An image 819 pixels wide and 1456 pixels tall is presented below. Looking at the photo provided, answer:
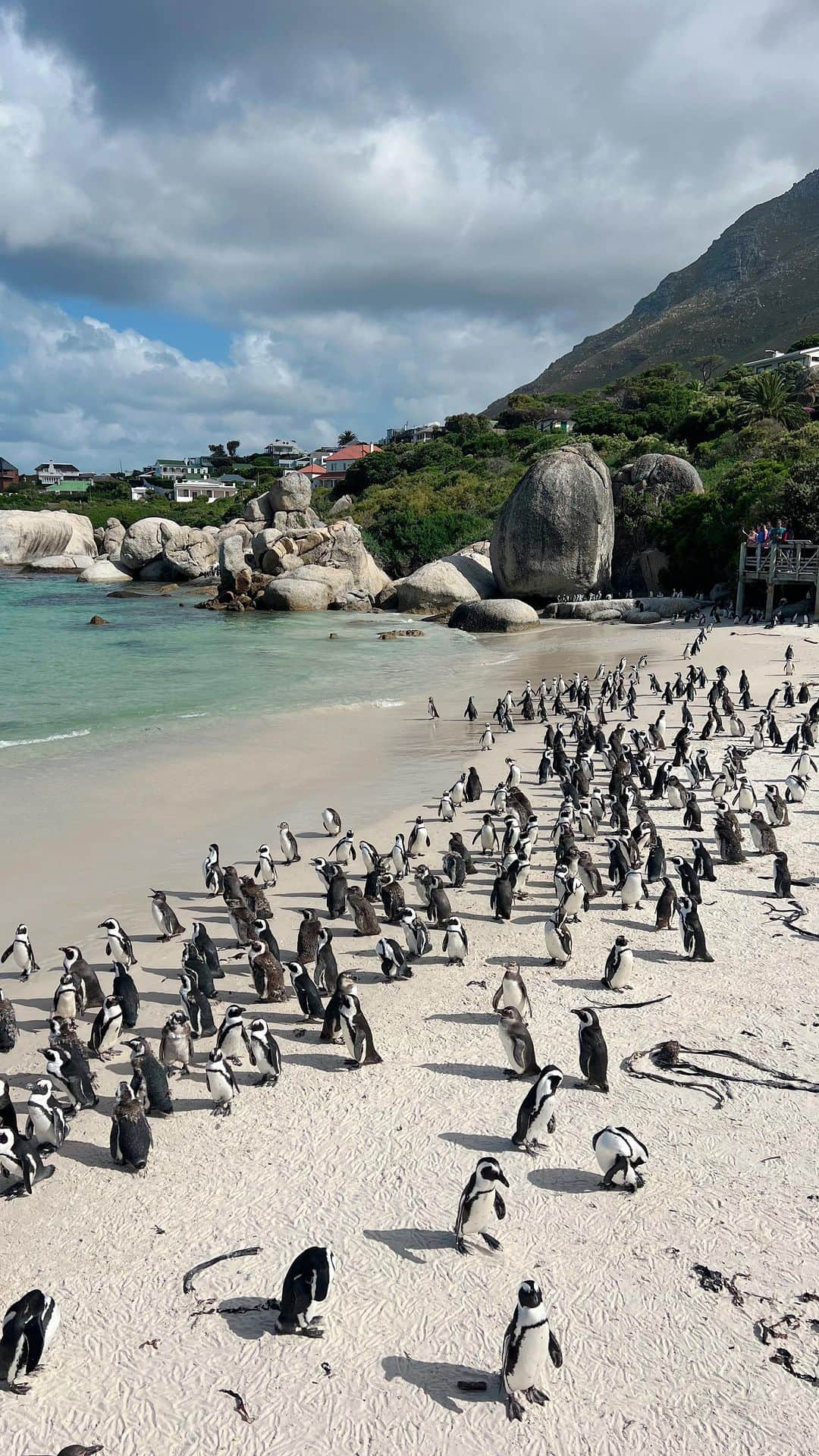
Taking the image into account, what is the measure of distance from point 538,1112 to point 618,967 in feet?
7.35

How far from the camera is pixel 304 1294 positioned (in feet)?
15.6

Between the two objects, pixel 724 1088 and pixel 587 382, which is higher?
pixel 587 382

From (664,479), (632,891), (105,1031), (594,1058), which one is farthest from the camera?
(664,479)

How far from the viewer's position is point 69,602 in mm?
50219

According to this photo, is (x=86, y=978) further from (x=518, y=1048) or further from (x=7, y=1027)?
(x=518, y=1048)

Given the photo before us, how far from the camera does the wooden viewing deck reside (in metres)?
30.0

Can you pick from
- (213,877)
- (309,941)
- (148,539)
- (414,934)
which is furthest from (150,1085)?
(148,539)

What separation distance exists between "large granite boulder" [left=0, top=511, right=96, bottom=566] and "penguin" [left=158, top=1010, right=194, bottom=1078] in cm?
6969

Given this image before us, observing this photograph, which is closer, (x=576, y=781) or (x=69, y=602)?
(x=576, y=781)

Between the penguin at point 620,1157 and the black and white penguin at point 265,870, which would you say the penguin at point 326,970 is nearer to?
the black and white penguin at point 265,870

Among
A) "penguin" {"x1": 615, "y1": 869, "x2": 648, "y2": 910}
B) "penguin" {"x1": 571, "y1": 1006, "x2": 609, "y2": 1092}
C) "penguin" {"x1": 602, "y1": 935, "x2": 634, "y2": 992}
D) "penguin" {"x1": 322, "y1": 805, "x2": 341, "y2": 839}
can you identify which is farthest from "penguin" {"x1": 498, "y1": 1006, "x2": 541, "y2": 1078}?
"penguin" {"x1": 322, "y1": 805, "x2": 341, "y2": 839}

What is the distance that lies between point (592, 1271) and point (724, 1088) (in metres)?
1.95

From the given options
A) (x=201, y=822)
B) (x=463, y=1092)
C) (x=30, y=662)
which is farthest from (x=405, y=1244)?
(x=30, y=662)

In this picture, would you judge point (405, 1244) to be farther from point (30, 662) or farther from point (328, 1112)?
point (30, 662)
